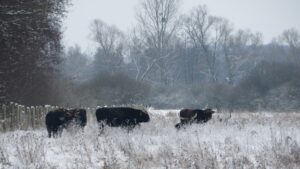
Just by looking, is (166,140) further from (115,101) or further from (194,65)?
(194,65)

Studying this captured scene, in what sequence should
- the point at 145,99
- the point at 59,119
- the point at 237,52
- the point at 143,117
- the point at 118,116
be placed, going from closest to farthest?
the point at 59,119, the point at 118,116, the point at 143,117, the point at 145,99, the point at 237,52

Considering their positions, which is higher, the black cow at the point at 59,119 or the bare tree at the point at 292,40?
the bare tree at the point at 292,40

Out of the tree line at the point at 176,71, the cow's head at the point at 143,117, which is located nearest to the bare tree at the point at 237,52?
the tree line at the point at 176,71

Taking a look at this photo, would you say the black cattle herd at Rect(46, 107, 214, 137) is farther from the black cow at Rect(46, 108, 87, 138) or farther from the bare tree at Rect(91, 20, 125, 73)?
the bare tree at Rect(91, 20, 125, 73)

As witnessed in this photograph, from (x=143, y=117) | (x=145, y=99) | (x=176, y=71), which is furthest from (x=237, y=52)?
(x=143, y=117)

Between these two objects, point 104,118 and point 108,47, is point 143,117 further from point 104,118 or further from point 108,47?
point 108,47

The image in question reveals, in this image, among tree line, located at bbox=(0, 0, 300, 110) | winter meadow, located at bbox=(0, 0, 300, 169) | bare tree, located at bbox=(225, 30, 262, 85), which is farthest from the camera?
bare tree, located at bbox=(225, 30, 262, 85)

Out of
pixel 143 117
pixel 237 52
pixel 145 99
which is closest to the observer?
pixel 143 117

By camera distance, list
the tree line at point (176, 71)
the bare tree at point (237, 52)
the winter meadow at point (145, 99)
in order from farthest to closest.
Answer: the bare tree at point (237, 52), the tree line at point (176, 71), the winter meadow at point (145, 99)

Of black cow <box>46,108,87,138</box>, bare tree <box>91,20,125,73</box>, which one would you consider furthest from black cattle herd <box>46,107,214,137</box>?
bare tree <box>91,20,125,73</box>

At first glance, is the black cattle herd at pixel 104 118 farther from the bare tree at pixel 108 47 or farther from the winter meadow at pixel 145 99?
the bare tree at pixel 108 47

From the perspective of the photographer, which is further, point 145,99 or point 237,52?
point 237,52

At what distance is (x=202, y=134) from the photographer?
567 inches

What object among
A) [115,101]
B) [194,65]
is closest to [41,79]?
[115,101]
